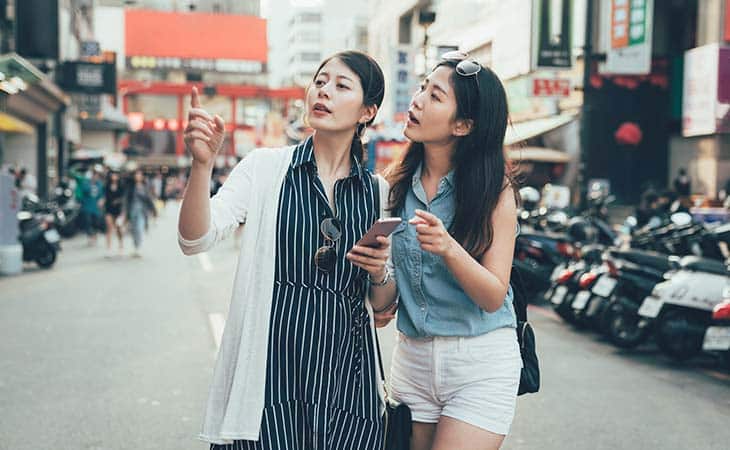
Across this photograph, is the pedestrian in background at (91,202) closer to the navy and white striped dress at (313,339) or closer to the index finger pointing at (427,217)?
the navy and white striped dress at (313,339)

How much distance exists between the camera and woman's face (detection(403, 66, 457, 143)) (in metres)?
2.83

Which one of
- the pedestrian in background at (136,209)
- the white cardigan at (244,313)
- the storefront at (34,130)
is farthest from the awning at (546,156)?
the white cardigan at (244,313)

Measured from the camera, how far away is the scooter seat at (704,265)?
25.4ft

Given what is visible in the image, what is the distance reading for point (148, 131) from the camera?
285ft

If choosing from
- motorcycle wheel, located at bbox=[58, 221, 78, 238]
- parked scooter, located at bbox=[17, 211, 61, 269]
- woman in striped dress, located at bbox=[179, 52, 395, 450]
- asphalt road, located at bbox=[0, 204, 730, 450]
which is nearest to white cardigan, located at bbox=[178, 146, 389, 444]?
woman in striped dress, located at bbox=[179, 52, 395, 450]

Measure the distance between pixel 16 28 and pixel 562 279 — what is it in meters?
19.3

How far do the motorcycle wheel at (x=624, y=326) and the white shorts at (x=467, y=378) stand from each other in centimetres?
566

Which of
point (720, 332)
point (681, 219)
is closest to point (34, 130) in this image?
point (681, 219)

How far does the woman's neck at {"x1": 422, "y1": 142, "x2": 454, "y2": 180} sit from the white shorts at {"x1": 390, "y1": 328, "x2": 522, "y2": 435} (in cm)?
53

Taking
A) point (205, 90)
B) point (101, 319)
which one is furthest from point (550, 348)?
point (205, 90)

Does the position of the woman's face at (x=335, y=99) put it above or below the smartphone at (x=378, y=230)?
above

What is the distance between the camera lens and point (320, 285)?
2621 mm

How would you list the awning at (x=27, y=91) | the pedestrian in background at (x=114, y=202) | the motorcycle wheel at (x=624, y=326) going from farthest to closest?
the awning at (x=27, y=91) → the pedestrian in background at (x=114, y=202) → the motorcycle wheel at (x=624, y=326)

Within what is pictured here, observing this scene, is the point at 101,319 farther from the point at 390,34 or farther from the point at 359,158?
the point at 390,34
